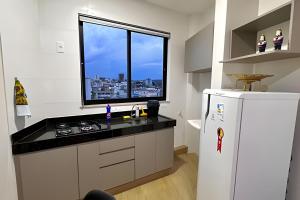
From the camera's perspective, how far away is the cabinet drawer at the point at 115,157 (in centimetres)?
178

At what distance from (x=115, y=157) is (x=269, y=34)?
6.94ft

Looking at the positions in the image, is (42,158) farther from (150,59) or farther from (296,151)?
(296,151)

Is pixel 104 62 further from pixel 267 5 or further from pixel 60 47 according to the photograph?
pixel 267 5

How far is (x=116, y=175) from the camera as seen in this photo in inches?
74.4

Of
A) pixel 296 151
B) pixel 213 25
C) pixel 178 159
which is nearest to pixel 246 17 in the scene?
pixel 213 25

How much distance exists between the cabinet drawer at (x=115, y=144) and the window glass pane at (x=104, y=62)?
A: 2.52 feet

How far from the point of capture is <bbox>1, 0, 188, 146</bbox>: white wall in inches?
54.3

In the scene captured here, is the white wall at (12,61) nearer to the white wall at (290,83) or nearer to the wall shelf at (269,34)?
the wall shelf at (269,34)

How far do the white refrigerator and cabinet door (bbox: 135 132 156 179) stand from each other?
0.94 m

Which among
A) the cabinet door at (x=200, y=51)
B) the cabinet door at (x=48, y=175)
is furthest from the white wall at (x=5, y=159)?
the cabinet door at (x=200, y=51)

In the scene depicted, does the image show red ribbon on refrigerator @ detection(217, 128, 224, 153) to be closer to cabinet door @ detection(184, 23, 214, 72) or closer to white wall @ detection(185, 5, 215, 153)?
cabinet door @ detection(184, 23, 214, 72)

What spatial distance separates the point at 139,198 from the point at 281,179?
4.83ft

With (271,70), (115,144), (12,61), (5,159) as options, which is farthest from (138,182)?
(271,70)

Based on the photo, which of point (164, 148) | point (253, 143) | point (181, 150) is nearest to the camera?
point (253, 143)
